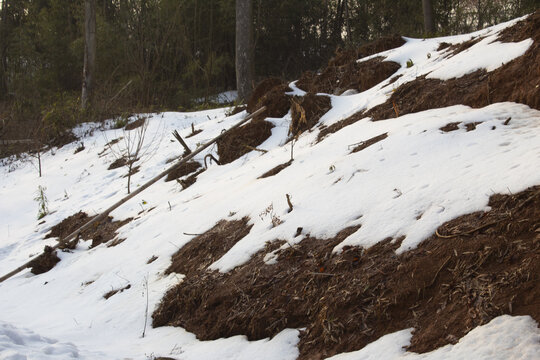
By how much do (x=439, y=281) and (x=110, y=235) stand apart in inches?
212

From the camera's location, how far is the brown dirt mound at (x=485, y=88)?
4.05 meters

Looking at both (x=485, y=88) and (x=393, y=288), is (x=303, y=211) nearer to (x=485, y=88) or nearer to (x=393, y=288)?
(x=393, y=288)

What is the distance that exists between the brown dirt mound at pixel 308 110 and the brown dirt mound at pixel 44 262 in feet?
13.3

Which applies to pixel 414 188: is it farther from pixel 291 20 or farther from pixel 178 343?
pixel 291 20

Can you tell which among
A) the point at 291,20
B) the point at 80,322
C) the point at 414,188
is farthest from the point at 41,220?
the point at 291,20

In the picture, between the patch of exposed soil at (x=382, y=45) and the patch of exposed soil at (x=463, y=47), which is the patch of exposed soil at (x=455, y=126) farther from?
the patch of exposed soil at (x=382, y=45)

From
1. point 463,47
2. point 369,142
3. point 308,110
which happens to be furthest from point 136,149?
point 463,47

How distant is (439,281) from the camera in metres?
2.38

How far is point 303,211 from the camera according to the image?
152 inches

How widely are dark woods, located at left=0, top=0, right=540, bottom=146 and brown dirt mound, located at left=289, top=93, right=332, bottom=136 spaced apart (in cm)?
856

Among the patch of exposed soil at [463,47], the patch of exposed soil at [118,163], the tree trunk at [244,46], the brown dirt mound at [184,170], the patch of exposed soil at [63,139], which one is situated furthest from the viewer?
the patch of exposed soil at [63,139]

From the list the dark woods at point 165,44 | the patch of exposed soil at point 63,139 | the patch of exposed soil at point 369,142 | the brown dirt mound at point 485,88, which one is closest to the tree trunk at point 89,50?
the dark woods at point 165,44

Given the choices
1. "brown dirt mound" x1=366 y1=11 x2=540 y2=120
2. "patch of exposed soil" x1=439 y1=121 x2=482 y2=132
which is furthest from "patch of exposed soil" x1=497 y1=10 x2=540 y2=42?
"patch of exposed soil" x1=439 y1=121 x2=482 y2=132

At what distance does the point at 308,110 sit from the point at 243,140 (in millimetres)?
1341
